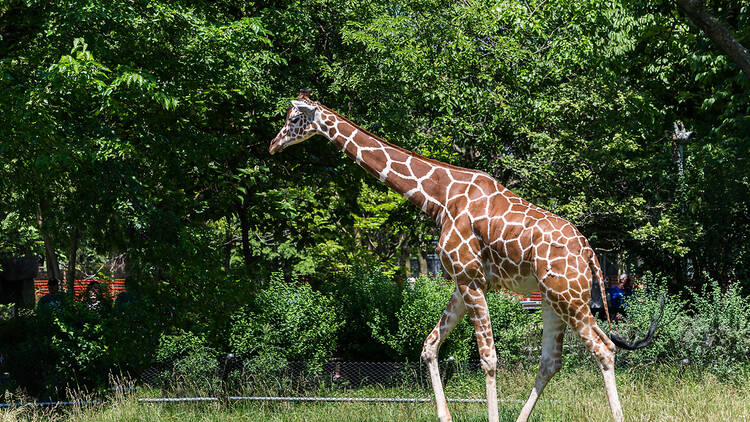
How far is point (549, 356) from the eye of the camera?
7191 millimetres

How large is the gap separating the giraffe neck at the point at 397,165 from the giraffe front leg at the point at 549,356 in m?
1.53

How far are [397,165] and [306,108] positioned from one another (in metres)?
1.20

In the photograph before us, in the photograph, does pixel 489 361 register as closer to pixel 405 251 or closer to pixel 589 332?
pixel 589 332

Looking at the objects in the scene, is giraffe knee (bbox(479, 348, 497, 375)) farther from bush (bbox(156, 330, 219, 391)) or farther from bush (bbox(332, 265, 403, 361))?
bush (bbox(332, 265, 403, 361))

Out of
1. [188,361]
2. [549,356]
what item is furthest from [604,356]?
[188,361]

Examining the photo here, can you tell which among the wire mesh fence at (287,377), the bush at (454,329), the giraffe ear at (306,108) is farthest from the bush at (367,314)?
the giraffe ear at (306,108)

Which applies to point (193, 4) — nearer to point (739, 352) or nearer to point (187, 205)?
point (187, 205)

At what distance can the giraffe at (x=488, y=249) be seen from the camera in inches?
264

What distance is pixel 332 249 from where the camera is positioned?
805 inches

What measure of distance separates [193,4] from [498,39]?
5.94 meters

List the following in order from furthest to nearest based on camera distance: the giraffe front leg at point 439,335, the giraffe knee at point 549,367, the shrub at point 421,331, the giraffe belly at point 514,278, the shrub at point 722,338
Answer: the shrub at point 421,331, the shrub at point 722,338, the giraffe front leg at point 439,335, the giraffe knee at point 549,367, the giraffe belly at point 514,278

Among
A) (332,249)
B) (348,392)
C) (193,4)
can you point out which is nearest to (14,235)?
(332,249)

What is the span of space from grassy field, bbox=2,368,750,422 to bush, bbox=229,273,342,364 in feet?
5.74

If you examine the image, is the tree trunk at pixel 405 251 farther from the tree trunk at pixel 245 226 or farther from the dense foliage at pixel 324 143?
the tree trunk at pixel 245 226
